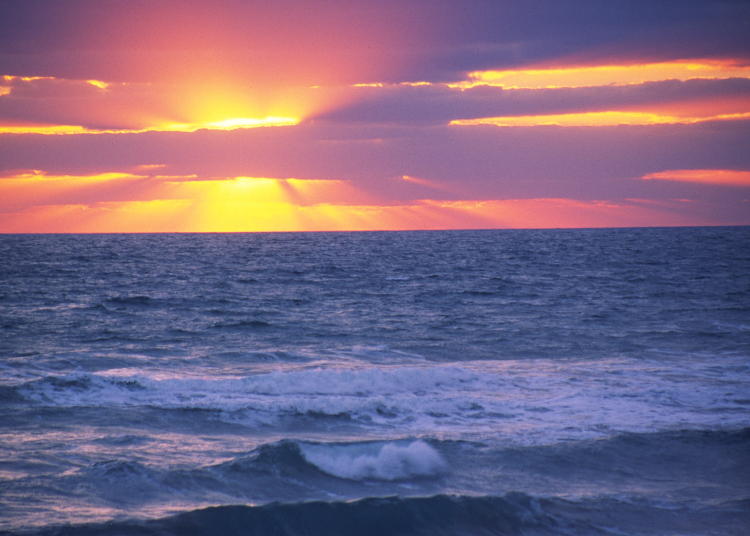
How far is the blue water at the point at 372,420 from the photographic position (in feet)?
27.2

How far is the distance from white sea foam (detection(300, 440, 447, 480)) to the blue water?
34 millimetres

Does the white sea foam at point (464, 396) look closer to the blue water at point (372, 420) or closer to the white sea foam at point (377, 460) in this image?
the blue water at point (372, 420)

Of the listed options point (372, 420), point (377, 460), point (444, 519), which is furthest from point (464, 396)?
point (444, 519)

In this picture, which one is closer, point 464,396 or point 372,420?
point 372,420

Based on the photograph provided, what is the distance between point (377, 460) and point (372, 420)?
2525mm

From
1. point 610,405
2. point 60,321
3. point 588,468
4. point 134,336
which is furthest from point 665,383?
point 60,321

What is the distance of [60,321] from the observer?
2338cm

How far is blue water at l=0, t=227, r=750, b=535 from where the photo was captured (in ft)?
27.2

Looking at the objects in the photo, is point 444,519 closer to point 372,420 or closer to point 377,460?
point 377,460

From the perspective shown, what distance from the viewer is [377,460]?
32.5 ft

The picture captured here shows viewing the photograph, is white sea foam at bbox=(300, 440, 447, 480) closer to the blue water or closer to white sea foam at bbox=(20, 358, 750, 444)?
the blue water

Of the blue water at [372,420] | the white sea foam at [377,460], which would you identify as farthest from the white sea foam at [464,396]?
the white sea foam at [377,460]

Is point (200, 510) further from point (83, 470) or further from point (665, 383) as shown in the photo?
point (665, 383)

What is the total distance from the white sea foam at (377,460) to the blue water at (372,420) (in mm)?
34
